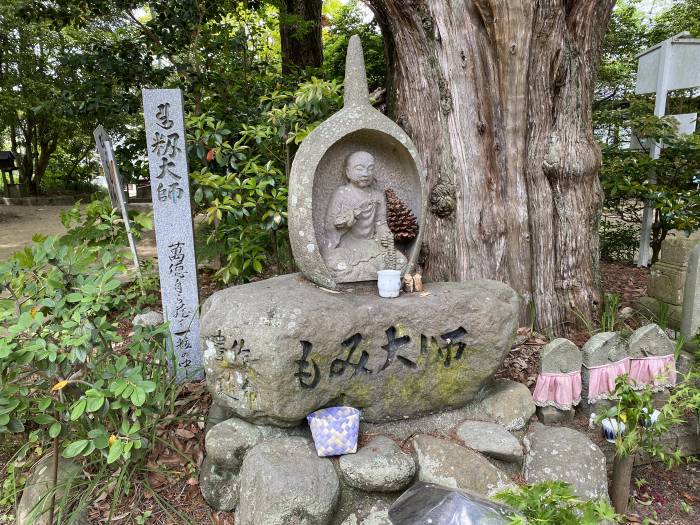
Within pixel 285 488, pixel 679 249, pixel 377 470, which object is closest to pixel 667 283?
pixel 679 249

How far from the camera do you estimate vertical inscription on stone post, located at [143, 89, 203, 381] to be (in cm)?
351

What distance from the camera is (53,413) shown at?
9.01ft

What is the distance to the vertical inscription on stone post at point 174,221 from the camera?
3.51 metres

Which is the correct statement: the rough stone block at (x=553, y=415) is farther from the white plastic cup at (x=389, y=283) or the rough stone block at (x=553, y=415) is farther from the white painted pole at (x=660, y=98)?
the white painted pole at (x=660, y=98)

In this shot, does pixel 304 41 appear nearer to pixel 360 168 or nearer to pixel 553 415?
pixel 360 168

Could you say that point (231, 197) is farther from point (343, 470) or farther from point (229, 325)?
point (343, 470)

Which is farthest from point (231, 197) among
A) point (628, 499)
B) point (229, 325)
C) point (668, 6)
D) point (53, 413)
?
point (668, 6)

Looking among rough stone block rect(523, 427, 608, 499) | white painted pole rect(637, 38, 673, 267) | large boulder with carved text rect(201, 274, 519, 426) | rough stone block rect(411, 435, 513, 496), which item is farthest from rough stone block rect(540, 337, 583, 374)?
white painted pole rect(637, 38, 673, 267)

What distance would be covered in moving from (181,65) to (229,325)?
3.40 metres

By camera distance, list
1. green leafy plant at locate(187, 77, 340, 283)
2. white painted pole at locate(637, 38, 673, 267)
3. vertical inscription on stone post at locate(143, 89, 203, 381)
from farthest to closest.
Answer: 1. white painted pole at locate(637, 38, 673, 267)
2. green leafy plant at locate(187, 77, 340, 283)
3. vertical inscription on stone post at locate(143, 89, 203, 381)

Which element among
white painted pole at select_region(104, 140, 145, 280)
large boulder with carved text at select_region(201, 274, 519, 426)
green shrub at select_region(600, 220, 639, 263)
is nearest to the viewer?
large boulder with carved text at select_region(201, 274, 519, 426)

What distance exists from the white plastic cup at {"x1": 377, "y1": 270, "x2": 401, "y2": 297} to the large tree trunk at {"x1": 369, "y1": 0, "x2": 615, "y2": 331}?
1.32 metres

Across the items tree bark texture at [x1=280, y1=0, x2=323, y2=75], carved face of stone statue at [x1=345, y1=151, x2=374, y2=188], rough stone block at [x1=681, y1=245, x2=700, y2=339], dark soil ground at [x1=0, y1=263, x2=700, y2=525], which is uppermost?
tree bark texture at [x1=280, y1=0, x2=323, y2=75]

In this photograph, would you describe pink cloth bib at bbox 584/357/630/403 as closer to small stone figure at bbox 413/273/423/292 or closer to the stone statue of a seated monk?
small stone figure at bbox 413/273/423/292
